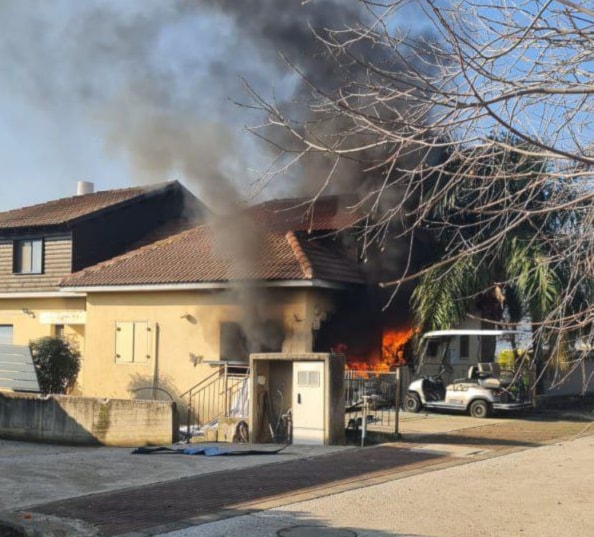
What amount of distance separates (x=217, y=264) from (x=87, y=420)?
21.8 feet

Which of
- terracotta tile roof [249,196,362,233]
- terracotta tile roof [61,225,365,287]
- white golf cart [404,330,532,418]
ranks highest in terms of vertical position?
terracotta tile roof [249,196,362,233]

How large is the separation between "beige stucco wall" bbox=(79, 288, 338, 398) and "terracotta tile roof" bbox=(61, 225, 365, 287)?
475 millimetres

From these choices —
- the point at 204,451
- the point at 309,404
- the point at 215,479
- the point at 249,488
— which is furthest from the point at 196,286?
the point at 249,488

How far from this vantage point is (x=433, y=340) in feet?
70.4

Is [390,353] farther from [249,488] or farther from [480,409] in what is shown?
[249,488]

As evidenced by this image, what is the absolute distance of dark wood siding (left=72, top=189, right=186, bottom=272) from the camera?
27.3m

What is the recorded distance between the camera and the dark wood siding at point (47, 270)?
26.9m

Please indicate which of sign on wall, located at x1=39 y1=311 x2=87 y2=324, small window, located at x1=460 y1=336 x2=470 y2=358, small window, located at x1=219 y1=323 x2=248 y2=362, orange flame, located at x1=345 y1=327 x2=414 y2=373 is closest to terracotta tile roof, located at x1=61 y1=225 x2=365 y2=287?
small window, located at x1=219 y1=323 x2=248 y2=362

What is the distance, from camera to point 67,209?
96.2 feet

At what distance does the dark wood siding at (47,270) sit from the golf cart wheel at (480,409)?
13683 mm

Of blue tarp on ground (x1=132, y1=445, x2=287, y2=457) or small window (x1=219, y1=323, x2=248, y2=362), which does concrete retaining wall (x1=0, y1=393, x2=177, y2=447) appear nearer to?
blue tarp on ground (x1=132, y1=445, x2=287, y2=457)

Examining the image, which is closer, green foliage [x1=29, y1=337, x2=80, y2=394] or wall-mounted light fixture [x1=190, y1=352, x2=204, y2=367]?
wall-mounted light fixture [x1=190, y1=352, x2=204, y2=367]

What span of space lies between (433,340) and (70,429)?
9298 millimetres

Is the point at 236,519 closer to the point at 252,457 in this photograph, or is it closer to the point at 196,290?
the point at 252,457
